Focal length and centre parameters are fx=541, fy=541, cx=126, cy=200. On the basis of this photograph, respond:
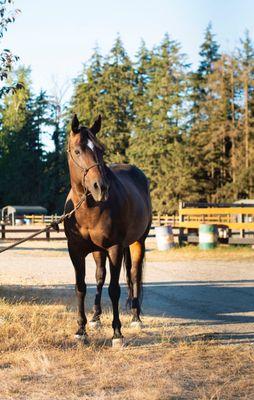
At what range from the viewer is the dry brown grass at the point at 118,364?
3846mm

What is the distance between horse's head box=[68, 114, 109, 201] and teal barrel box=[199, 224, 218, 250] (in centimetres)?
1238

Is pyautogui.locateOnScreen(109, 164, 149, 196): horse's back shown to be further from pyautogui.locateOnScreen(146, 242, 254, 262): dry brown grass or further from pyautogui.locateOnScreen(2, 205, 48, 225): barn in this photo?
pyautogui.locateOnScreen(2, 205, 48, 225): barn

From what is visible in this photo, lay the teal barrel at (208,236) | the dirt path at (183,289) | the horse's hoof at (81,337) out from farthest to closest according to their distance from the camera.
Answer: the teal barrel at (208,236) < the dirt path at (183,289) < the horse's hoof at (81,337)

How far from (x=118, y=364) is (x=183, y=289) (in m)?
5.41

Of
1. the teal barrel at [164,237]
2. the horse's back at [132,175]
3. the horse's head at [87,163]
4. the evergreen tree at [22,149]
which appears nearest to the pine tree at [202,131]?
the evergreen tree at [22,149]

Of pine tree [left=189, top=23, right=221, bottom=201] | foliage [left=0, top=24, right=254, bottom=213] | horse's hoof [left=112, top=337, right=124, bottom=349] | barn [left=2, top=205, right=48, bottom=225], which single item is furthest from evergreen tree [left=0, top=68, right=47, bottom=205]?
horse's hoof [left=112, top=337, right=124, bottom=349]

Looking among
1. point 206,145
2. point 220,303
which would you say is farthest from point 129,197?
point 206,145

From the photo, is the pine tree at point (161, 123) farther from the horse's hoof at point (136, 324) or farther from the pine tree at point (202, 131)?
the horse's hoof at point (136, 324)

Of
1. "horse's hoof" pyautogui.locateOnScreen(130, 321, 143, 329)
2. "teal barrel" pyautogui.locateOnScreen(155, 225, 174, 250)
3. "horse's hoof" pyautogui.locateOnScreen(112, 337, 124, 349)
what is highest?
"teal barrel" pyautogui.locateOnScreen(155, 225, 174, 250)

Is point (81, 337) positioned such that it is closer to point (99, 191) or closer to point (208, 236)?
point (99, 191)

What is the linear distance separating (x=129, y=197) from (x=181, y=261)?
9.69m

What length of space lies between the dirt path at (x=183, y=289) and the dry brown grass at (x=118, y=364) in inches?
27.2

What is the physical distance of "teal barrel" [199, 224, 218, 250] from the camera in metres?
17.5

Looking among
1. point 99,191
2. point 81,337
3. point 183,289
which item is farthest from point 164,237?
point 99,191
